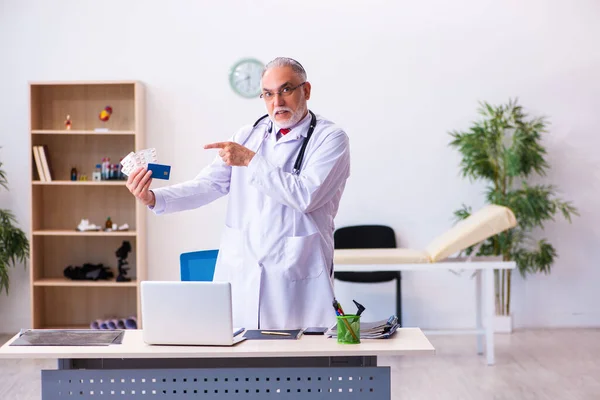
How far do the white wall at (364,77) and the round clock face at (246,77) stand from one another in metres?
0.07

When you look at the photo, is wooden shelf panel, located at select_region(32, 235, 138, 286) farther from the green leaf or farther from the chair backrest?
the green leaf

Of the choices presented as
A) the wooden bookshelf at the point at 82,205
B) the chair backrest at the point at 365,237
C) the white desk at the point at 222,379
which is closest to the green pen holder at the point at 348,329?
the white desk at the point at 222,379

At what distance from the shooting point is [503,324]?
6.09m

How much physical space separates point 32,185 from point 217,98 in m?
1.56

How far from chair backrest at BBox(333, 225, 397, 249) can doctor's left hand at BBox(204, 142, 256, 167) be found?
3520mm

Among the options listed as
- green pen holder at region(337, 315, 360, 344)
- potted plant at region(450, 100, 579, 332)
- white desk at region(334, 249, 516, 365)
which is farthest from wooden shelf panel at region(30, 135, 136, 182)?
green pen holder at region(337, 315, 360, 344)

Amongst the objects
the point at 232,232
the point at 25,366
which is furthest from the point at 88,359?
the point at 25,366

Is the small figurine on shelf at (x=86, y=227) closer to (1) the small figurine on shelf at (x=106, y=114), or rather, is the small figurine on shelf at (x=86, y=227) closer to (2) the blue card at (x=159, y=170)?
(1) the small figurine on shelf at (x=106, y=114)

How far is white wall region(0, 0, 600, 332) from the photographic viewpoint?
619cm

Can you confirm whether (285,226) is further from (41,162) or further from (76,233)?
(41,162)

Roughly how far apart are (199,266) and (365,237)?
2991 millimetres

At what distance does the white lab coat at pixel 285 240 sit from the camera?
9.37 ft

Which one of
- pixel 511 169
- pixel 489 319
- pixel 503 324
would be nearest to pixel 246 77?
pixel 511 169

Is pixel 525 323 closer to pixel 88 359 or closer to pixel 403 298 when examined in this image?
pixel 403 298
